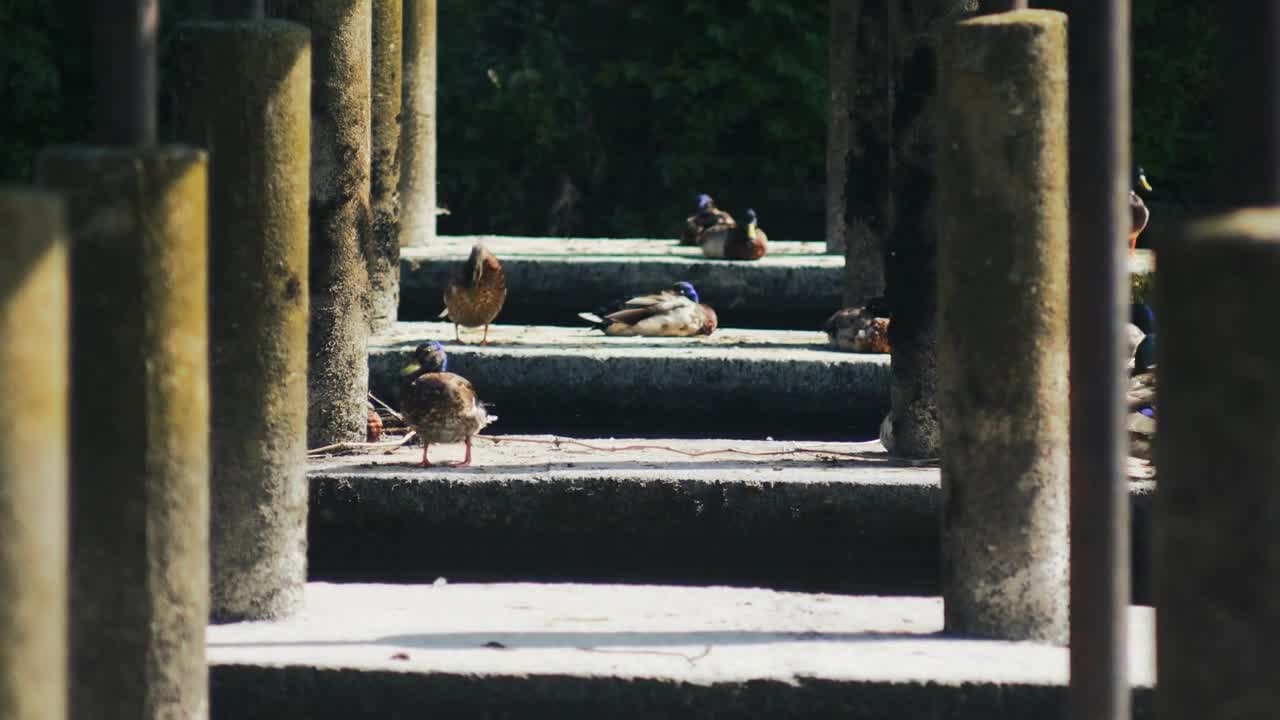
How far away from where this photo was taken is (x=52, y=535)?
9.29ft

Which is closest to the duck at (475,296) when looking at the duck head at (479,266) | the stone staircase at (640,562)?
the duck head at (479,266)

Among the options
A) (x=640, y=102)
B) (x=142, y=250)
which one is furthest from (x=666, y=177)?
(x=142, y=250)

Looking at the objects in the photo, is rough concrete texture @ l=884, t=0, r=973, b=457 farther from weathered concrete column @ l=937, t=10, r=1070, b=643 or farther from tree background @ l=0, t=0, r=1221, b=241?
tree background @ l=0, t=0, r=1221, b=241

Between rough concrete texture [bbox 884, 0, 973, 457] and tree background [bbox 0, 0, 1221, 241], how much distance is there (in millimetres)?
9589

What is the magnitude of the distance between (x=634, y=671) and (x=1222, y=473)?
2795 millimetres

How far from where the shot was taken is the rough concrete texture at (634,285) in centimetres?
1272

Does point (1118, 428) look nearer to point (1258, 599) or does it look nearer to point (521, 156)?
point (1258, 599)

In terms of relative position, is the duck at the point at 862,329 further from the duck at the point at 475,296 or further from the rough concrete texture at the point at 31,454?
the rough concrete texture at the point at 31,454

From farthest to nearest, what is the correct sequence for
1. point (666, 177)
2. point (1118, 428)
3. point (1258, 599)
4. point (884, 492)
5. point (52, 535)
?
point (666, 177), point (884, 492), point (1118, 428), point (52, 535), point (1258, 599)

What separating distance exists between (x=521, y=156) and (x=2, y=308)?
15.6m

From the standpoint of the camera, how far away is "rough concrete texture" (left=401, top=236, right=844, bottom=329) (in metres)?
12.7

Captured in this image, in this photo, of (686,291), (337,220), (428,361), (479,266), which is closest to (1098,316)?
(337,220)

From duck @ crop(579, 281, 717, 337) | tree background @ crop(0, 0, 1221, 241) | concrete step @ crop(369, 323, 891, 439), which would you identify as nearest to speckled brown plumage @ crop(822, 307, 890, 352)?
concrete step @ crop(369, 323, 891, 439)

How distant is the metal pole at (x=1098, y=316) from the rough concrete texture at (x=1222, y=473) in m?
0.96
